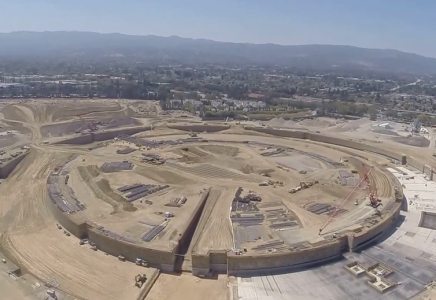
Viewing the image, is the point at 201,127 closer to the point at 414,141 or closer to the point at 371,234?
the point at 414,141

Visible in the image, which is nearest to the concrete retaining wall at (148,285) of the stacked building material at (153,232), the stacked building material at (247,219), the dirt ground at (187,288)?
the dirt ground at (187,288)

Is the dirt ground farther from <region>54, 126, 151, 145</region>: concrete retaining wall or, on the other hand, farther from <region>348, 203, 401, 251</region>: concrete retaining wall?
<region>54, 126, 151, 145</region>: concrete retaining wall

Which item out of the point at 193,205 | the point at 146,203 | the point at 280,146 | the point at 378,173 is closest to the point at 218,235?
the point at 193,205

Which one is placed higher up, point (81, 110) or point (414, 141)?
point (414, 141)

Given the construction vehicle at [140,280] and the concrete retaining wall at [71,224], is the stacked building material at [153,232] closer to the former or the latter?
the construction vehicle at [140,280]

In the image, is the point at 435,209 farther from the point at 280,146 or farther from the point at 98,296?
the point at 98,296

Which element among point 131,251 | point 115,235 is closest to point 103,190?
point 115,235
